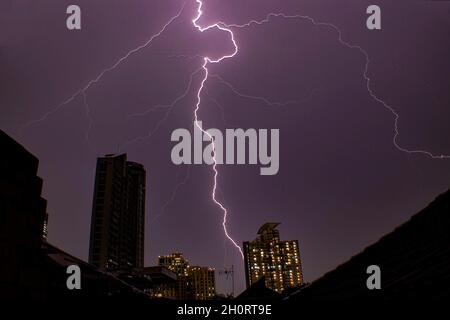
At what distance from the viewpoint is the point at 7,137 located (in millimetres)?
1895

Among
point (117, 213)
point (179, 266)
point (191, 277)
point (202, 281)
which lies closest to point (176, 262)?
point (179, 266)

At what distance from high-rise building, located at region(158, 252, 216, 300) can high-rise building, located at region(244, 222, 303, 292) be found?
34.0ft

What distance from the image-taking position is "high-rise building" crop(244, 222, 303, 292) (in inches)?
3583

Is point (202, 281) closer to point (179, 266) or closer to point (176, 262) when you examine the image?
point (179, 266)

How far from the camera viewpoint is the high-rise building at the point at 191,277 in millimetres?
88825

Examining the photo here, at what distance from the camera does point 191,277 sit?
9281 centimetres

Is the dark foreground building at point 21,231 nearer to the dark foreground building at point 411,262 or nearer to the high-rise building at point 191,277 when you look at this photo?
the dark foreground building at point 411,262

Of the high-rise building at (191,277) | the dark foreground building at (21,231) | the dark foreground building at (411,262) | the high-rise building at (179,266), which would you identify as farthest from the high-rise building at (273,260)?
the dark foreground building at (21,231)

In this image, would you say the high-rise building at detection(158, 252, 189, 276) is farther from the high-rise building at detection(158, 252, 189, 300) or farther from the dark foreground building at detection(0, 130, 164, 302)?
the dark foreground building at detection(0, 130, 164, 302)

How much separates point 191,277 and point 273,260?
2244cm

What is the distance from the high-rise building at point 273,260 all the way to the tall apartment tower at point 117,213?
36.2m
